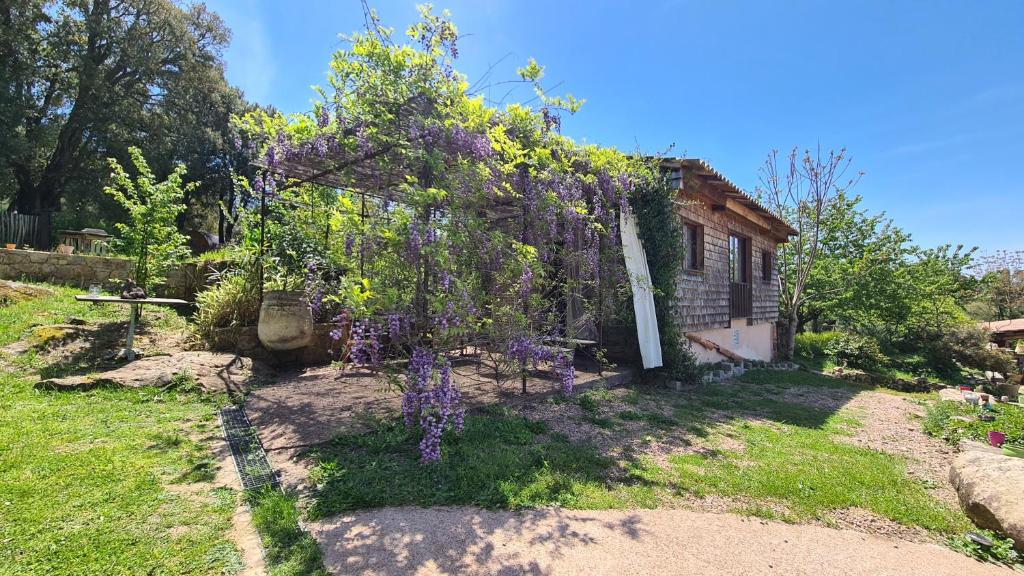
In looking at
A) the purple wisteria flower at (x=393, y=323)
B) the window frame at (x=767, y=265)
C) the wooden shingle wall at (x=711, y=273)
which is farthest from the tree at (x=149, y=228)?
the window frame at (x=767, y=265)

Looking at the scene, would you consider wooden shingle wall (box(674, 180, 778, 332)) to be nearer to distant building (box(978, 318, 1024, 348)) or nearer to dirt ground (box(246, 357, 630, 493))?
dirt ground (box(246, 357, 630, 493))

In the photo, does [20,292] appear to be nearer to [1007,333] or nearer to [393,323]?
[393,323]

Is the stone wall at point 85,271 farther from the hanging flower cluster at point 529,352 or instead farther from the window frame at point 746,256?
the window frame at point 746,256

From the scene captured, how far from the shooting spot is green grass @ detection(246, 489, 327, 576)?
2.00 m

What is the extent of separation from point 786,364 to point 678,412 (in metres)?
7.75

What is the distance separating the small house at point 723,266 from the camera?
25.3ft

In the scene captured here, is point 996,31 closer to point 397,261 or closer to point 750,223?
point 750,223

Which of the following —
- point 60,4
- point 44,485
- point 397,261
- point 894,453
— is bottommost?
point 894,453

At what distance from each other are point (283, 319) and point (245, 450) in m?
2.51

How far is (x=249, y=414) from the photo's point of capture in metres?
4.09

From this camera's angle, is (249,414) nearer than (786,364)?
Yes

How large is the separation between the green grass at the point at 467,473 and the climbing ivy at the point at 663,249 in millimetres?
3586

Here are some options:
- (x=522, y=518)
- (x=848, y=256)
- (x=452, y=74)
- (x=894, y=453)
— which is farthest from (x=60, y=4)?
(x=848, y=256)

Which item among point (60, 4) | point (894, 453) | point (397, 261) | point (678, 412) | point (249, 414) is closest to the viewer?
point (397, 261)
